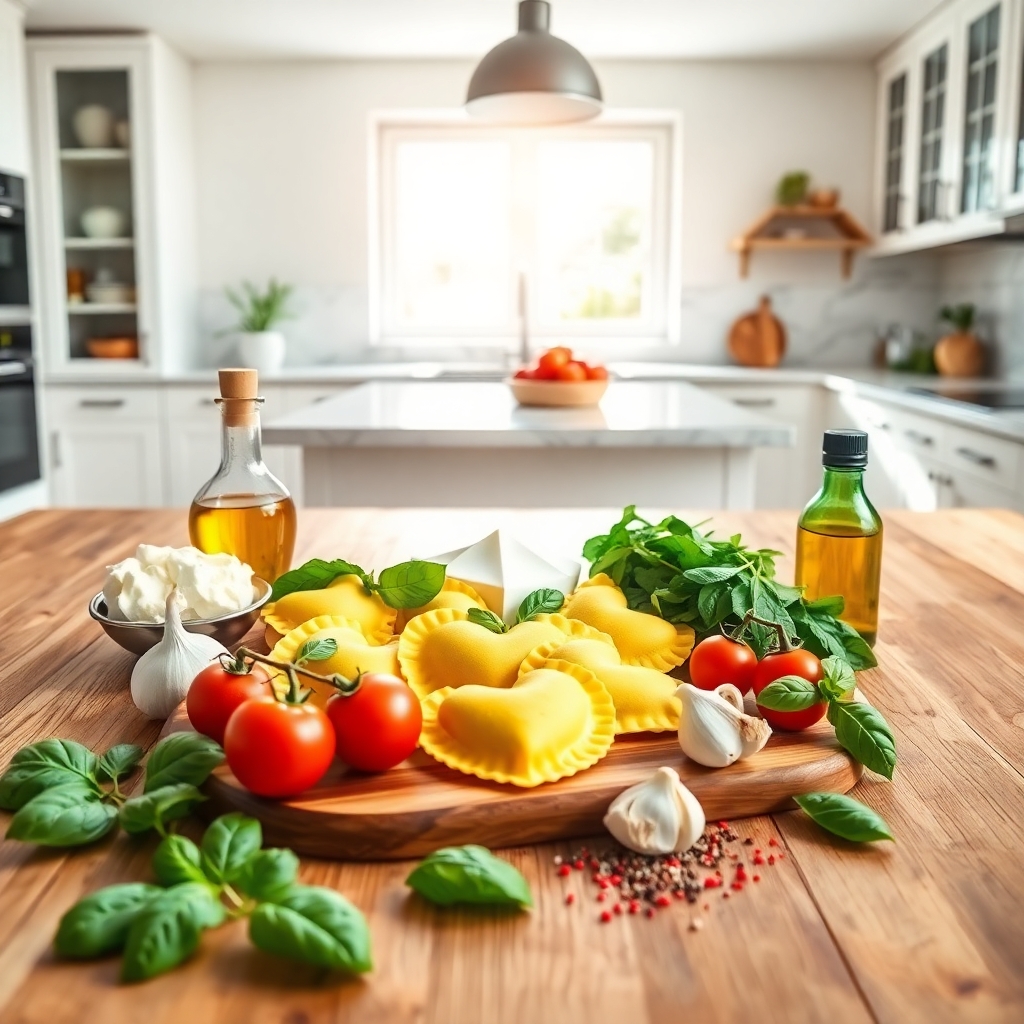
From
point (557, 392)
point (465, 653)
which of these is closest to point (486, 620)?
point (465, 653)

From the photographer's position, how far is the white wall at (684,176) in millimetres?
4980

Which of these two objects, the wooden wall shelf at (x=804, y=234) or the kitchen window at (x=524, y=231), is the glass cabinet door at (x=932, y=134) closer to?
the wooden wall shelf at (x=804, y=234)

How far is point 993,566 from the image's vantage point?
1489 mm

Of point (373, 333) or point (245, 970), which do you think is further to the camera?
point (373, 333)

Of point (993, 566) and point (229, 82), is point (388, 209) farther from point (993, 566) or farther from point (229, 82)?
point (993, 566)

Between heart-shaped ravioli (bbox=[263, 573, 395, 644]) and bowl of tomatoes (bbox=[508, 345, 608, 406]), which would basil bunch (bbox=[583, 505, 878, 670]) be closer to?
heart-shaped ravioli (bbox=[263, 573, 395, 644])

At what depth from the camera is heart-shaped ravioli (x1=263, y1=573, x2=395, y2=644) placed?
0.98m

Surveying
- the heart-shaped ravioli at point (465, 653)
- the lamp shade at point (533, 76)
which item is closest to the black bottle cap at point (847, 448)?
the heart-shaped ravioli at point (465, 653)

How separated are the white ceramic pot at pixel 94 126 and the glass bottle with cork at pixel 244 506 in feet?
13.1

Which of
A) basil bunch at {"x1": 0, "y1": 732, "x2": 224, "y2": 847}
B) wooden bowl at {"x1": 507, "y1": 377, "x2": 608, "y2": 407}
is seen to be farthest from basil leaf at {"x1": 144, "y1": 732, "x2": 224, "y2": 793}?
wooden bowl at {"x1": 507, "y1": 377, "x2": 608, "y2": 407}

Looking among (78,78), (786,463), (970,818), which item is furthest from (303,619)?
(78,78)

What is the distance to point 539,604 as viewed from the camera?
97 centimetres

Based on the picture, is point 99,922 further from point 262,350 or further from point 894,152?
point 894,152

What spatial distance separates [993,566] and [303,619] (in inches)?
38.6
